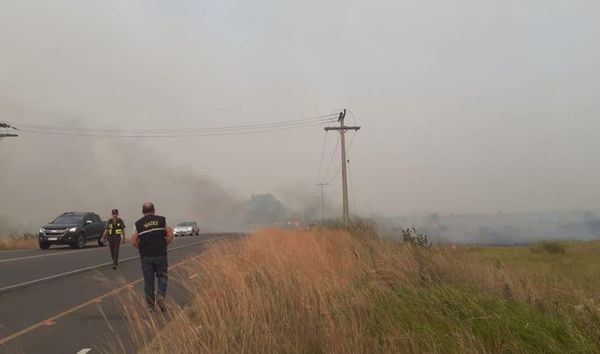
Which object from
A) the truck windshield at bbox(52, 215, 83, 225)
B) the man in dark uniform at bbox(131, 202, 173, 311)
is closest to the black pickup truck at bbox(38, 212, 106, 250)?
the truck windshield at bbox(52, 215, 83, 225)

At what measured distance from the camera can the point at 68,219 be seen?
95.9ft

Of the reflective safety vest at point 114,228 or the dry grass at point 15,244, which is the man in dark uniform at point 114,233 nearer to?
the reflective safety vest at point 114,228

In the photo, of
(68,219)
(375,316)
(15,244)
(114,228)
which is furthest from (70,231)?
(375,316)

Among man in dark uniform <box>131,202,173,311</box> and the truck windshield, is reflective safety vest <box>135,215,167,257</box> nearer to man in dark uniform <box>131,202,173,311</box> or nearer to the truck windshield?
man in dark uniform <box>131,202,173,311</box>

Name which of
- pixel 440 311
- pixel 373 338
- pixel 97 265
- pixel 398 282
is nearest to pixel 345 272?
pixel 398 282

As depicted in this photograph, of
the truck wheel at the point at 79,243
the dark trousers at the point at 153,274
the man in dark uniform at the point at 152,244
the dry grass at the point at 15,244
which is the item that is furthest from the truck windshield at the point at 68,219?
the dark trousers at the point at 153,274

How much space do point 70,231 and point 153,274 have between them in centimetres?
2052

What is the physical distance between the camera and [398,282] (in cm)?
800

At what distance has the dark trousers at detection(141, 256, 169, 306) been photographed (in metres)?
9.34

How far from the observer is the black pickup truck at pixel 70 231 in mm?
27609

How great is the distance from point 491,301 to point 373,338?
5.71 feet

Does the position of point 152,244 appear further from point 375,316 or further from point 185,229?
point 185,229

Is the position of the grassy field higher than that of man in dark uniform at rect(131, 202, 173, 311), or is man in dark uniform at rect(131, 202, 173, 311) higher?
man in dark uniform at rect(131, 202, 173, 311)

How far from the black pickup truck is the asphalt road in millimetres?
8984
